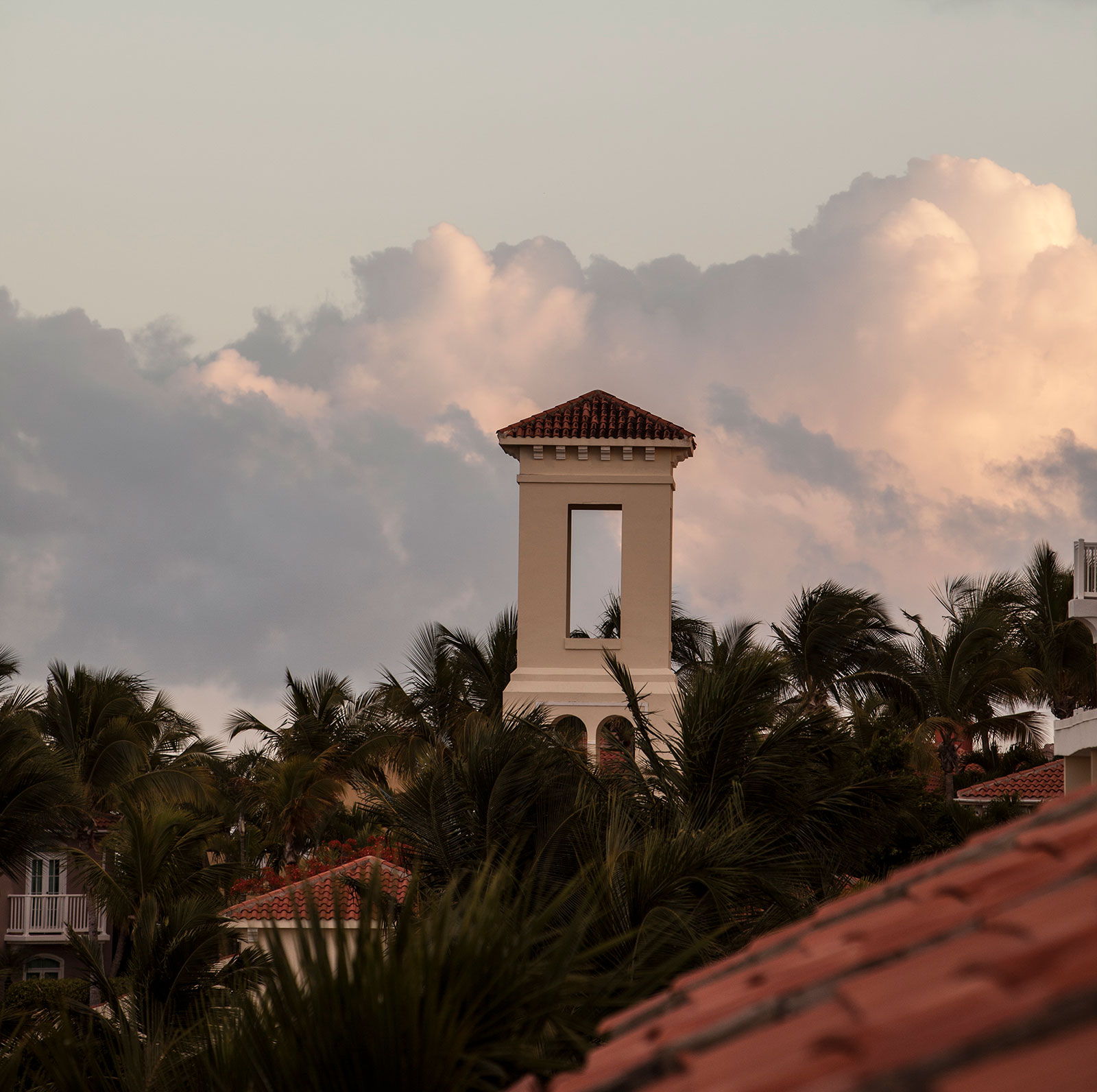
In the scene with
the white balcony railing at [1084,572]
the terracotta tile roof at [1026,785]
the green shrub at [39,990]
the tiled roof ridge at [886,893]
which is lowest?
the green shrub at [39,990]

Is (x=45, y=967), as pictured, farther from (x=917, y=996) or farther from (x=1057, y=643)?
(x=917, y=996)

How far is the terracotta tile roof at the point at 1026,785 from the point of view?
33.4 metres

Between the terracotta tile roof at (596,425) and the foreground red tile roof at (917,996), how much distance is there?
17705 millimetres

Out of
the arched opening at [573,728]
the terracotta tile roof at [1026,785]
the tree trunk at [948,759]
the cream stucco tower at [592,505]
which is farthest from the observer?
the tree trunk at [948,759]

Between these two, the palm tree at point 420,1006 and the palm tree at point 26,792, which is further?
the palm tree at point 26,792

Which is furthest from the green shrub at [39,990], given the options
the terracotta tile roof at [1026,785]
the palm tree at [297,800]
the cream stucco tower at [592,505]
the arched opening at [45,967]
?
the terracotta tile roof at [1026,785]

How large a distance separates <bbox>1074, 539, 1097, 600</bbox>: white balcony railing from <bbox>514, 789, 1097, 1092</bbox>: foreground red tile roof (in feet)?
65.1

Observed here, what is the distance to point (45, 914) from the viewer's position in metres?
37.6

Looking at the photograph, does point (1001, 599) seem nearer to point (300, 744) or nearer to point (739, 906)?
point (300, 744)

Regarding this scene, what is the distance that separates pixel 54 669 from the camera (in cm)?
3488

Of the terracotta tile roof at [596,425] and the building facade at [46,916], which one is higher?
the terracotta tile roof at [596,425]

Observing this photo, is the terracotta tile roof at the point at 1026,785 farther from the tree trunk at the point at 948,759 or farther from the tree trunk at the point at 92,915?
the tree trunk at the point at 92,915

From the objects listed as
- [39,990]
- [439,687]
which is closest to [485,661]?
[439,687]

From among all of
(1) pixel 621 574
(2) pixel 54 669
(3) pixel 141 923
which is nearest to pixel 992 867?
(3) pixel 141 923
